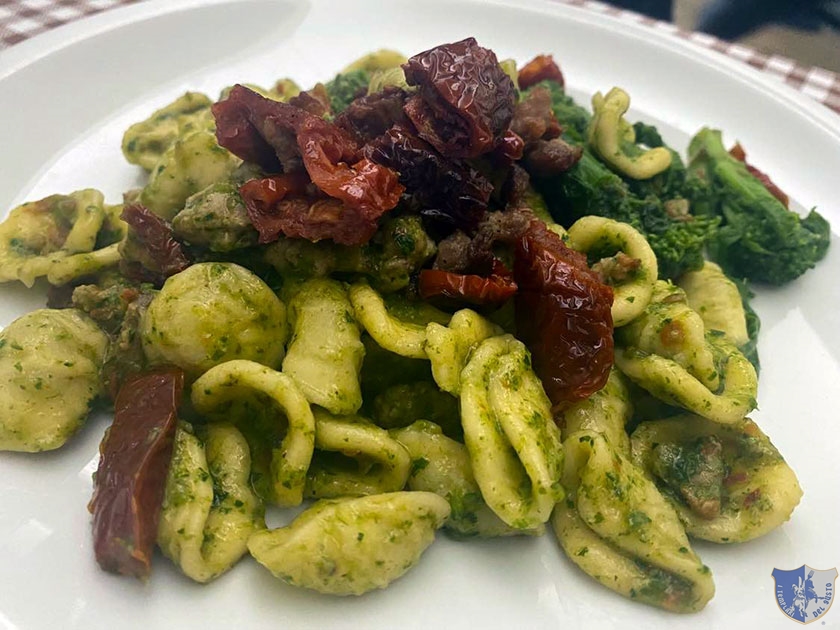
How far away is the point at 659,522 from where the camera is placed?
232 cm

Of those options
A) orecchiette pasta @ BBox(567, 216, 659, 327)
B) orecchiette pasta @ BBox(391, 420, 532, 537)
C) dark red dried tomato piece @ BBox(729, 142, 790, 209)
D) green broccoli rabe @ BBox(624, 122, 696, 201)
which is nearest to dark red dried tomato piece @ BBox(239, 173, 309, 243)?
orecchiette pasta @ BBox(391, 420, 532, 537)

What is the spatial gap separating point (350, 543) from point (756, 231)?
256 cm

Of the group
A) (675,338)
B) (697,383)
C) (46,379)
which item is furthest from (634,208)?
(46,379)

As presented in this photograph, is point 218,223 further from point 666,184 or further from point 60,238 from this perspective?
point 666,184

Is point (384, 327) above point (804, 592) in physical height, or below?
above

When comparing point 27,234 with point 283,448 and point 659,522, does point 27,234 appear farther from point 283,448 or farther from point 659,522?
point 659,522

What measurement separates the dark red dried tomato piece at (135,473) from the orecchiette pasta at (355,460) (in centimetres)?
48

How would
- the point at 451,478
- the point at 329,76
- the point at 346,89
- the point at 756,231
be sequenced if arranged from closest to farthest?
the point at 451,478
the point at 756,231
the point at 346,89
the point at 329,76

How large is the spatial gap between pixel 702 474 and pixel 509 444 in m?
0.71

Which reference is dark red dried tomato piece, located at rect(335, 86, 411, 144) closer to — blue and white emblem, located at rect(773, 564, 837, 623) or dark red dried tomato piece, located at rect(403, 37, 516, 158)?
dark red dried tomato piece, located at rect(403, 37, 516, 158)

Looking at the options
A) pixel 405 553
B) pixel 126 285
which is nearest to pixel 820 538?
pixel 405 553

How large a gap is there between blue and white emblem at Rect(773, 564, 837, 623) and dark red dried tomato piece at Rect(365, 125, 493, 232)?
1.59 m

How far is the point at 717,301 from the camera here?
10.2 feet

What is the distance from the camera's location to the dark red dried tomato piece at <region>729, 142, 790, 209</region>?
12.4 feet
